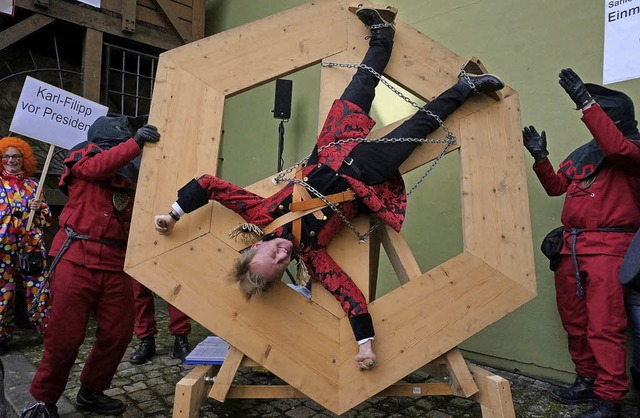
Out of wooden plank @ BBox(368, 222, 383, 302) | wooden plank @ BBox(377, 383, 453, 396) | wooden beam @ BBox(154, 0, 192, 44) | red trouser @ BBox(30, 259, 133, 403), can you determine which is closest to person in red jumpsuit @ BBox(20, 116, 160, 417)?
red trouser @ BBox(30, 259, 133, 403)

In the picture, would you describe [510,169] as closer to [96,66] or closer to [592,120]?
[592,120]

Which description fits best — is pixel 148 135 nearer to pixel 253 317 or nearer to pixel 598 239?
pixel 253 317

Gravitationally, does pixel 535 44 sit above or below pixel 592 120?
above

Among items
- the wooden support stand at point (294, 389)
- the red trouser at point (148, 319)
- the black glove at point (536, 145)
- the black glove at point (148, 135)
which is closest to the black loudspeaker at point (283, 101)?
the red trouser at point (148, 319)

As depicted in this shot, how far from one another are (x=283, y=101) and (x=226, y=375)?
3.73 metres

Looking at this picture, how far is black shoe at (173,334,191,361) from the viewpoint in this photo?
3.66 m

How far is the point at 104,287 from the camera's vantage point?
2623 mm

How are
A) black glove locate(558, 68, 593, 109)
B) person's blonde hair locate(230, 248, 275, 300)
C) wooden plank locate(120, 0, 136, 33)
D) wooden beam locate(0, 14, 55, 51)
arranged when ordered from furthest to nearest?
wooden plank locate(120, 0, 136, 33)
wooden beam locate(0, 14, 55, 51)
black glove locate(558, 68, 593, 109)
person's blonde hair locate(230, 248, 275, 300)

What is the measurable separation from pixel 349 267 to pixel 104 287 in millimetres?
1429

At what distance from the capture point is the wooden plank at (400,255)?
7.76ft

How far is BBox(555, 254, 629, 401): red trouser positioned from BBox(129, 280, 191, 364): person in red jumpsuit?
9.24 feet

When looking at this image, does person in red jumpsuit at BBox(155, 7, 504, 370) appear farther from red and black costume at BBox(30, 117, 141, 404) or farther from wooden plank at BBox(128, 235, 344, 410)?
red and black costume at BBox(30, 117, 141, 404)

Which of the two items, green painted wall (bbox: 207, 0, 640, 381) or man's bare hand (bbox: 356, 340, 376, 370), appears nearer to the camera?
man's bare hand (bbox: 356, 340, 376, 370)

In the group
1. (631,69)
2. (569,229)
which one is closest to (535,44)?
(631,69)
